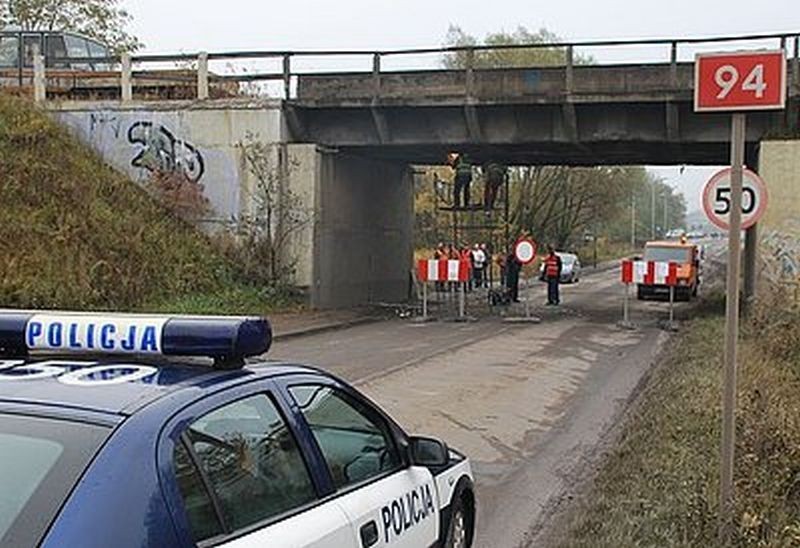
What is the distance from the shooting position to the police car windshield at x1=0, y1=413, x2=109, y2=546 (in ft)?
8.64

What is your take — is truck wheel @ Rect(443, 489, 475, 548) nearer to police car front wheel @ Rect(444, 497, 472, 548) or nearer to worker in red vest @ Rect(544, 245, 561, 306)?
police car front wheel @ Rect(444, 497, 472, 548)

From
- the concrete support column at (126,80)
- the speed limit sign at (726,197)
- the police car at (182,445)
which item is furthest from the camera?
the concrete support column at (126,80)

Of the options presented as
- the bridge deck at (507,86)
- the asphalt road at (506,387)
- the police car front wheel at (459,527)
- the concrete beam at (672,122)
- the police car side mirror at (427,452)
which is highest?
the bridge deck at (507,86)

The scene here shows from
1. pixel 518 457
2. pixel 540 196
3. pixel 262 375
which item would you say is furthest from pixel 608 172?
pixel 262 375

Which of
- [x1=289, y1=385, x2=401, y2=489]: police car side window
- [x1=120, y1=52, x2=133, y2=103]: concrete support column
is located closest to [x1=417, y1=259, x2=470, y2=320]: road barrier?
[x1=120, y1=52, x2=133, y2=103]: concrete support column

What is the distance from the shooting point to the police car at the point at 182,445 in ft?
8.98

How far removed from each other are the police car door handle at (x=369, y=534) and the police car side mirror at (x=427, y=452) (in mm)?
798

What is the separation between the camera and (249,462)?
3398mm

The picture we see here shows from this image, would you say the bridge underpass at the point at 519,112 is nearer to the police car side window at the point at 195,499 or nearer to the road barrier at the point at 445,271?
the road barrier at the point at 445,271

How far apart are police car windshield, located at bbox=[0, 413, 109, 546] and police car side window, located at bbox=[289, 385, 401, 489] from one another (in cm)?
106

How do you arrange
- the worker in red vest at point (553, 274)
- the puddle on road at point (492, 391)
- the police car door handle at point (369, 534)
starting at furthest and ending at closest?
1. the worker in red vest at point (553, 274)
2. the puddle on road at point (492, 391)
3. the police car door handle at point (369, 534)

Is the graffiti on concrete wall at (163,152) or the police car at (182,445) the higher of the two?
the graffiti on concrete wall at (163,152)

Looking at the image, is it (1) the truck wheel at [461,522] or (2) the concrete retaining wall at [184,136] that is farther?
(2) the concrete retaining wall at [184,136]

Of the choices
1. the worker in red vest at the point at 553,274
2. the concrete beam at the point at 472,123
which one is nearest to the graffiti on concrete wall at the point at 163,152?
the concrete beam at the point at 472,123
